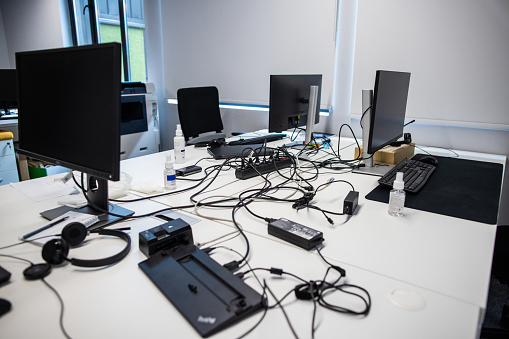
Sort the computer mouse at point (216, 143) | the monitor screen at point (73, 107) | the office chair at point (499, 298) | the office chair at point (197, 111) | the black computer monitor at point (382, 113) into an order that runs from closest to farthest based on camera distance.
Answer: the monitor screen at point (73, 107), the office chair at point (499, 298), the black computer monitor at point (382, 113), the computer mouse at point (216, 143), the office chair at point (197, 111)

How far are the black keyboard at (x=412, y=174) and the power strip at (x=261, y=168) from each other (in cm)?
48

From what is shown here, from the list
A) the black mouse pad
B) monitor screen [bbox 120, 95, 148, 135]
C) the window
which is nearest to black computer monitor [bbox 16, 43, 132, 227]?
the black mouse pad

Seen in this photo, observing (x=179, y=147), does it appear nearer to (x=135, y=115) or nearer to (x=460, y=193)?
(x=460, y=193)

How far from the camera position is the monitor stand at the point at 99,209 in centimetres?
107

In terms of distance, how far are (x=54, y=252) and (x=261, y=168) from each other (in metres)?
0.97

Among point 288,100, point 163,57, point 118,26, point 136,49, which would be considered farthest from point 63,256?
point 118,26

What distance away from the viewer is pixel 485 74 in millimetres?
2137

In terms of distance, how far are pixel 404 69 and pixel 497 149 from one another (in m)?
0.83

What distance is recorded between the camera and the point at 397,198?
1.11m

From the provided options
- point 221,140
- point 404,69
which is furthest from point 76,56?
point 404,69

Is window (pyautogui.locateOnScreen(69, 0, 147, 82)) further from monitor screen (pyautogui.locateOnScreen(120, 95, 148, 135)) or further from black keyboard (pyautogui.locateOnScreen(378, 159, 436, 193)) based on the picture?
black keyboard (pyautogui.locateOnScreen(378, 159, 436, 193))

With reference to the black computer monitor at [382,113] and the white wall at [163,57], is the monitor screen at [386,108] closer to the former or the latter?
the black computer monitor at [382,113]

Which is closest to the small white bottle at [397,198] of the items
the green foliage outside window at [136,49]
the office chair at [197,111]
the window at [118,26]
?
the office chair at [197,111]

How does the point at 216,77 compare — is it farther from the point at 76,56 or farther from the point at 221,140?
the point at 76,56
